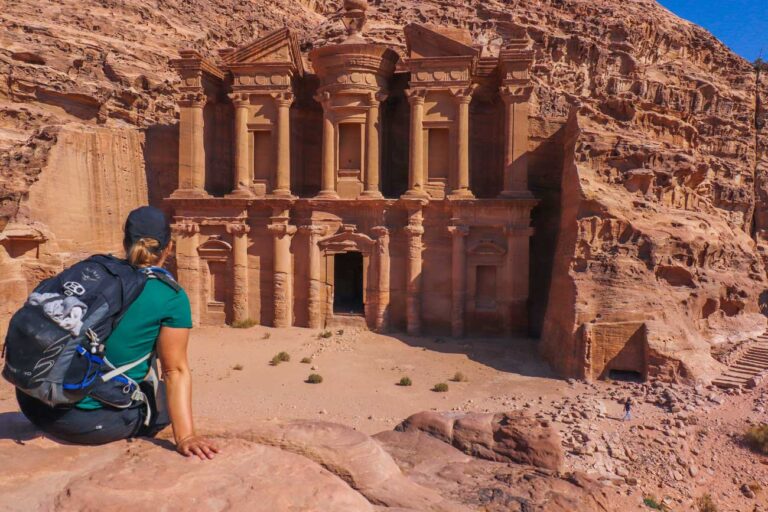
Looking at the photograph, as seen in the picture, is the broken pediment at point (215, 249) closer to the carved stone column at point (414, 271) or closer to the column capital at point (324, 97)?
the column capital at point (324, 97)

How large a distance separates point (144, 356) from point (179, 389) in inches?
12.9

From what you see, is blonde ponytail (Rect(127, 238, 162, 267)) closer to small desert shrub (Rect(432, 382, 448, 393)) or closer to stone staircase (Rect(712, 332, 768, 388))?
small desert shrub (Rect(432, 382, 448, 393))

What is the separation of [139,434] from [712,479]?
10.8m

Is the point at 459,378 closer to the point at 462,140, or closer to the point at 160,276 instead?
the point at 462,140

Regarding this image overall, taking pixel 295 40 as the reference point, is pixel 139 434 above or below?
below

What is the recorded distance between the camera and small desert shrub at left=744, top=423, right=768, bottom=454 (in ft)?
34.7

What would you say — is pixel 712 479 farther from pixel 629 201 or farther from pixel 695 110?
pixel 695 110

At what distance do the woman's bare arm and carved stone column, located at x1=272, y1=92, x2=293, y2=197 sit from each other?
17.5m

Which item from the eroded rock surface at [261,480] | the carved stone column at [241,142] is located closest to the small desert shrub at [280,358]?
the carved stone column at [241,142]

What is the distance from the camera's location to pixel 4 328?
44.1 feet

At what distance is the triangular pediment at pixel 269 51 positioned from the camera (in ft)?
66.2

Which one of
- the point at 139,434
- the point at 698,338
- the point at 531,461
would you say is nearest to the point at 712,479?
the point at 698,338

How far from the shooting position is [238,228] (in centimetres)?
2033

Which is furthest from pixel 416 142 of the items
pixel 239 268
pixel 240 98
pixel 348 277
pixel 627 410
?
pixel 627 410
